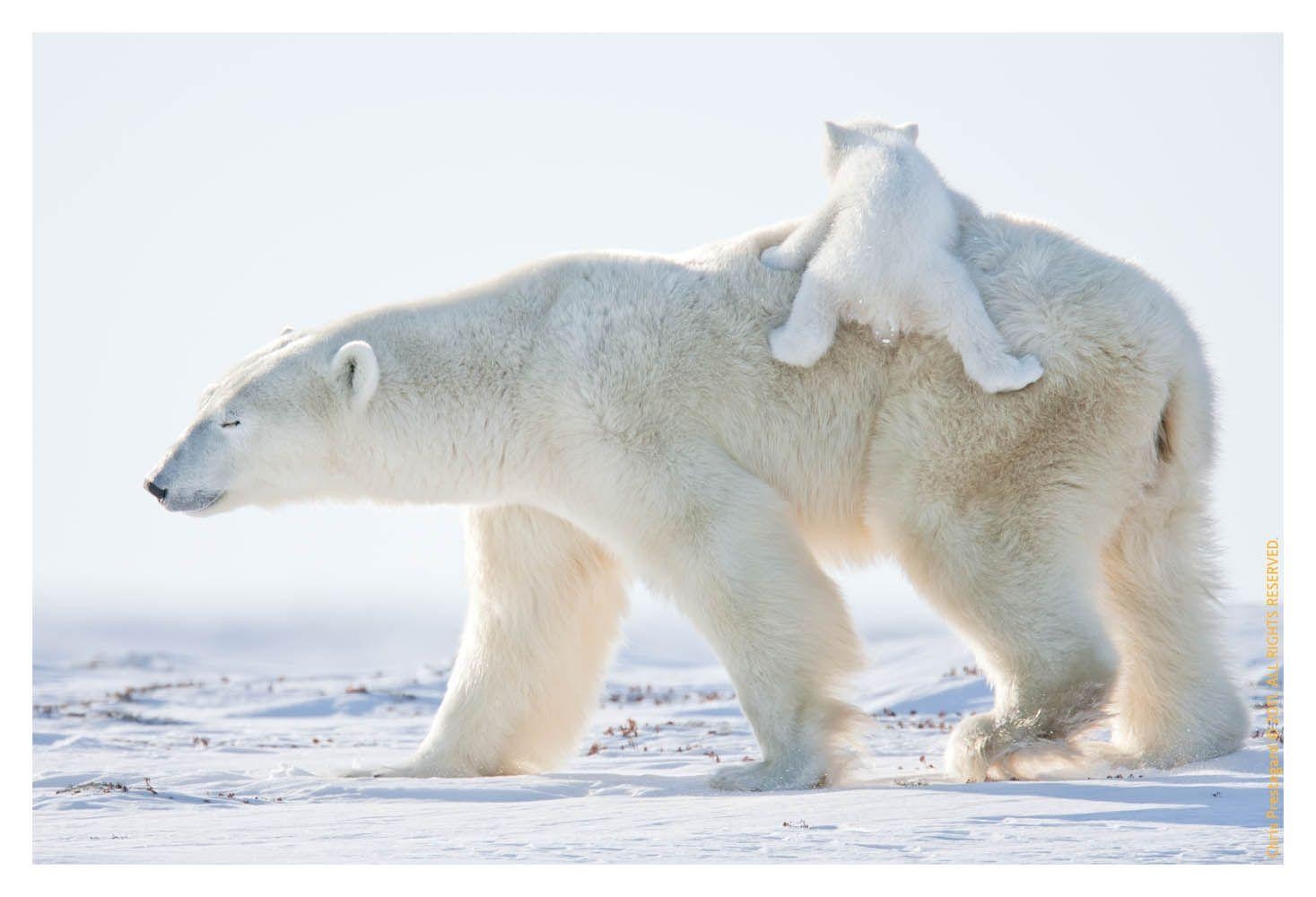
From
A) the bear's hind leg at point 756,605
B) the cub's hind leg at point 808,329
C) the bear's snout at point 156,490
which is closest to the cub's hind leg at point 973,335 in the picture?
the cub's hind leg at point 808,329

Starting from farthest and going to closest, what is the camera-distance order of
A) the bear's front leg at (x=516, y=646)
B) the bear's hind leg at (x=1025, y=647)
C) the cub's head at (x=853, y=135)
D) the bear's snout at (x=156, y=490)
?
the bear's front leg at (x=516, y=646), the cub's head at (x=853, y=135), the bear's snout at (x=156, y=490), the bear's hind leg at (x=1025, y=647)

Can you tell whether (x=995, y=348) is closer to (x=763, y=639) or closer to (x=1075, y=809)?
(x=763, y=639)

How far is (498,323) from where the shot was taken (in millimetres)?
6344

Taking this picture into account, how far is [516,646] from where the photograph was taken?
6711mm

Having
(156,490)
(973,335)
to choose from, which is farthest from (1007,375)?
(156,490)

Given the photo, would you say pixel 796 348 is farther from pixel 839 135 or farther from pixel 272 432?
pixel 272 432

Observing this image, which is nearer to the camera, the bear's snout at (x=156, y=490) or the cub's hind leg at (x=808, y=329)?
the cub's hind leg at (x=808, y=329)

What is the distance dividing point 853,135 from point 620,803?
9.52 ft

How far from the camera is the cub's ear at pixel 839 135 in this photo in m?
6.44

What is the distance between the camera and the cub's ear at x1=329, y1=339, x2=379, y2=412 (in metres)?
6.20

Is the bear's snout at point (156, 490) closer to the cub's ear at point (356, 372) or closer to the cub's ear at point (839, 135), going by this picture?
the cub's ear at point (356, 372)

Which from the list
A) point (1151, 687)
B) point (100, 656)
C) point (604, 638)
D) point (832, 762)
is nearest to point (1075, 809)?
point (832, 762)

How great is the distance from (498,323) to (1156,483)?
8.80 ft

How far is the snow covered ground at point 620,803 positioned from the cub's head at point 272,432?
1199 millimetres
